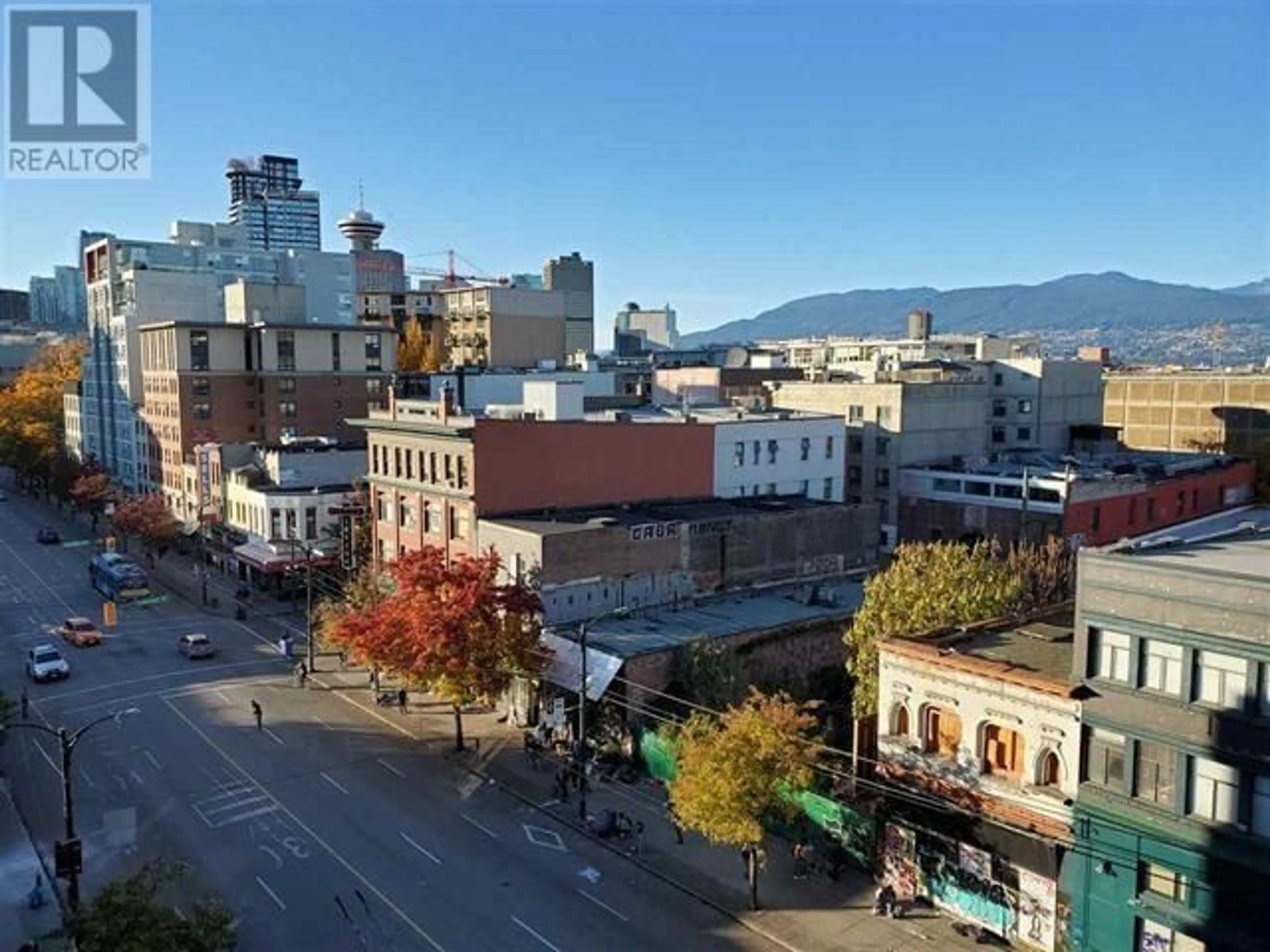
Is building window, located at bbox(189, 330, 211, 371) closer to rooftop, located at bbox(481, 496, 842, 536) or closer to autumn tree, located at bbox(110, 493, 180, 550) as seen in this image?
autumn tree, located at bbox(110, 493, 180, 550)

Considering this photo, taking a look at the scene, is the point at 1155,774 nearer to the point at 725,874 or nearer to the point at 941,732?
the point at 941,732

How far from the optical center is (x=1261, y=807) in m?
23.0

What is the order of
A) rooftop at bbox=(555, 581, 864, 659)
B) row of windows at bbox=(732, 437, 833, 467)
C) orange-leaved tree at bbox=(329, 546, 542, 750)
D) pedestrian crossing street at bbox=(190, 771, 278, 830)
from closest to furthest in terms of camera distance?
pedestrian crossing street at bbox=(190, 771, 278, 830) < orange-leaved tree at bbox=(329, 546, 542, 750) < rooftop at bbox=(555, 581, 864, 659) < row of windows at bbox=(732, 437, 833, 467)

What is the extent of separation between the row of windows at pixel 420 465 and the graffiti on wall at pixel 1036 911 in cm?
3348

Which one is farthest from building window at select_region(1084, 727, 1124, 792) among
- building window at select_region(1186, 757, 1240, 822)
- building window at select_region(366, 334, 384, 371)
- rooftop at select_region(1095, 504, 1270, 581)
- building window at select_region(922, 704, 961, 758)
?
building window at select_region(366, 334, 384, 371)

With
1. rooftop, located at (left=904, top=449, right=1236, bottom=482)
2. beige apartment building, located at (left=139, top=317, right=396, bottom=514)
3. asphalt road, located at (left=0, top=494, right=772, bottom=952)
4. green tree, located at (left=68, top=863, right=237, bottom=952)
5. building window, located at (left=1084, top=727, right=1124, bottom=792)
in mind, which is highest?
beige apartment building, located at (left=139, top=317, right=396, bottom=514)

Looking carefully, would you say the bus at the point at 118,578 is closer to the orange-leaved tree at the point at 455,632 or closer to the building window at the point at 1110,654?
the orange-leaved tree at the point at 455,632

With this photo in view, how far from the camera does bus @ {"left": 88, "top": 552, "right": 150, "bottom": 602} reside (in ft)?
230

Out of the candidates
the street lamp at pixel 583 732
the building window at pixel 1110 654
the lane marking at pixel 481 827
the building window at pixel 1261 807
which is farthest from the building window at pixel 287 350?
the building window at pixel 1261 807

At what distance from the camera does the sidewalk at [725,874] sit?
1105 inches

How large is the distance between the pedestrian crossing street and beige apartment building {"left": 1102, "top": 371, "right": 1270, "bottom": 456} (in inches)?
3571

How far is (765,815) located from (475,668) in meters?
13.8

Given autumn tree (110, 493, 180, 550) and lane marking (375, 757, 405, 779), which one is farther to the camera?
autumn tree (110, 493, 180, 550)

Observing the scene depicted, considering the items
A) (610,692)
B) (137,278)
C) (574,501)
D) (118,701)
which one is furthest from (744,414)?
(137,278)
